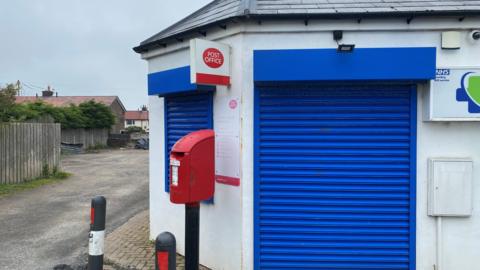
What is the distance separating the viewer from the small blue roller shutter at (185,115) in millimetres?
5578

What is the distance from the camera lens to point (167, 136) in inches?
250

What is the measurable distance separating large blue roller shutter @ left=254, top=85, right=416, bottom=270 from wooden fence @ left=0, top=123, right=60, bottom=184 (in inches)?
448

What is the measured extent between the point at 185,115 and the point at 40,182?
1020 cm

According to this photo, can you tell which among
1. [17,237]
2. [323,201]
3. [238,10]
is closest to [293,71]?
[238,10]

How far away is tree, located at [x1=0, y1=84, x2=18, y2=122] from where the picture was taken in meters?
13.6

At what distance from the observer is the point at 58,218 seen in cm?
873

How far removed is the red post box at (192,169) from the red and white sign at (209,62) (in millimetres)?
689

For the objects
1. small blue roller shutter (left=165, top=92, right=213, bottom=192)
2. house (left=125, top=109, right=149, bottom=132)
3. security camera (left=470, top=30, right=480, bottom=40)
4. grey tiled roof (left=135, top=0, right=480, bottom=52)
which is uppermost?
house (left=125, top=109, right=149, bottom=132)

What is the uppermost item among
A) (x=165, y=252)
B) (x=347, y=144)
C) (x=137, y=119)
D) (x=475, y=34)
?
(x=137, y=119)

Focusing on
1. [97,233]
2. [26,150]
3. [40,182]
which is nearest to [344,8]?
[97,233]

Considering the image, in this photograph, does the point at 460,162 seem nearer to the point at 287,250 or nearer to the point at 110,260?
the point at 287,250

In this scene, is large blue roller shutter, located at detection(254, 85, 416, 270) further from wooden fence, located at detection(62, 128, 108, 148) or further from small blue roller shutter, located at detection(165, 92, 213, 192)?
wooden fence, located at detection(62, 128, 108, 148)

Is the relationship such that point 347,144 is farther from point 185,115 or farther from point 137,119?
point 137,119

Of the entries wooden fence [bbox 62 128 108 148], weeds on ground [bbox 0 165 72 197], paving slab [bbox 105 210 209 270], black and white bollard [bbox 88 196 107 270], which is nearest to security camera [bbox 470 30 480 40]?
paving slab [bbox 105 210 209 270]
